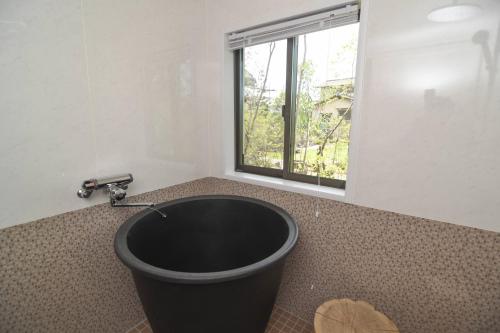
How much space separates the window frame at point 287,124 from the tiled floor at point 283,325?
94cm

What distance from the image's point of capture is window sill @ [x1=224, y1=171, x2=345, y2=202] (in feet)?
4.62

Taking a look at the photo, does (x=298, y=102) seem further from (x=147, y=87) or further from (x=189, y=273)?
(x=189, y=273)

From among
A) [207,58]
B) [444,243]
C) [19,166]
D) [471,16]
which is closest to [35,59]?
[19,166]

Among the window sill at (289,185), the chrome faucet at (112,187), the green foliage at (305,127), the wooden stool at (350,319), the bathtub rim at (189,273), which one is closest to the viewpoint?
the bathtub rim at (189,273)

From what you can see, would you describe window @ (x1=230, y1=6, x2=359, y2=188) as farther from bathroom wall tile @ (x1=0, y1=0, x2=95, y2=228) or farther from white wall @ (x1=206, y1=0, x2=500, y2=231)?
bathroom wall tile @ (x1=0, y1=0, x2=95, y2=228)

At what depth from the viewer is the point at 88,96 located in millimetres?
1199

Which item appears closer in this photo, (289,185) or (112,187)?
(112,187)

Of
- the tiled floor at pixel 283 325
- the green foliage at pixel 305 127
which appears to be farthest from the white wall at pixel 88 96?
the tiled floor at pixel 283 325

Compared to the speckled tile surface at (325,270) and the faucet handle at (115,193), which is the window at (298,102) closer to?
the speckled tile surface at (325,270)

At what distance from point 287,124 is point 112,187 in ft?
3.84

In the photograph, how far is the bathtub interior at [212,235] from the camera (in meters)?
1.45

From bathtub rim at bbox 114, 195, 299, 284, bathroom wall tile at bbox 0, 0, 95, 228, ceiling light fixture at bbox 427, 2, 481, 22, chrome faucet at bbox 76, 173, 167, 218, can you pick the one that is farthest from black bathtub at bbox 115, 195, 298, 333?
ceiling light fixture at bbox 427, 2, 481, 22

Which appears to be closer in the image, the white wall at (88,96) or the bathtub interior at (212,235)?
the white wall at (88,96)

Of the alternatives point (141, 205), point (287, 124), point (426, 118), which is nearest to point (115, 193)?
point (141, 205)
